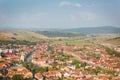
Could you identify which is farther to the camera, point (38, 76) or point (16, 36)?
point (16, 36)

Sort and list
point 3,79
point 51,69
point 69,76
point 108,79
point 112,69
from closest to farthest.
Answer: point 3,79, point 108,79, point 69,76, point 51,69, point 112,69

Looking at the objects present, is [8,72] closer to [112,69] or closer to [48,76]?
[48,76]

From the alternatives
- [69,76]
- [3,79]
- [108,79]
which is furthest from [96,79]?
[3,79]

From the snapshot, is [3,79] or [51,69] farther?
[51,69]

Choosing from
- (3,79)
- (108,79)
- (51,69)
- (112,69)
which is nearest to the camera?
(3,79)

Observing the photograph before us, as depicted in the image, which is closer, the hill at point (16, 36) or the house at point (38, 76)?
the house at point (38, 76)

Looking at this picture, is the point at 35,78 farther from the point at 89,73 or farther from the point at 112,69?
the point at 112,69

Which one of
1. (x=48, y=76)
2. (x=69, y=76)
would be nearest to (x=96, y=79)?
(x=69, y=76)

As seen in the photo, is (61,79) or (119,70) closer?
(61,79)

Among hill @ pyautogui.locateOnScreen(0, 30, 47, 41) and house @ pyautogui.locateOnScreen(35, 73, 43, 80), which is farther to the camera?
hill @ pyautogui.locateOnScreen(0, 30, 47, 41)
